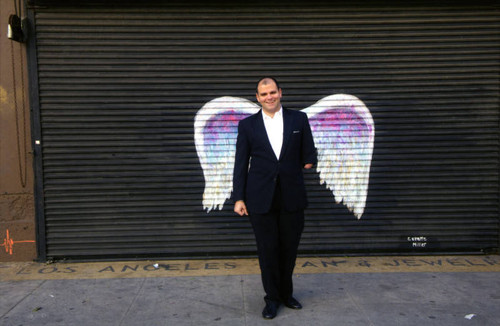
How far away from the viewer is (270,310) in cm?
359

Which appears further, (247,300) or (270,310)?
(247,300)

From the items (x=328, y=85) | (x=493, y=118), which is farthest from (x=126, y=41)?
(x=493, y=118)

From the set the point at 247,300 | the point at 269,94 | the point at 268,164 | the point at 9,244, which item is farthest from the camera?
the point at 9,244

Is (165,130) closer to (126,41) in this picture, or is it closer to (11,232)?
(126,41)

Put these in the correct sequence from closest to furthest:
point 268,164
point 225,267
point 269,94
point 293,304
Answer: point 269,94 → point 268,164 → point 293,304 → point 225,267

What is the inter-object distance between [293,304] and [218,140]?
2.21 meters

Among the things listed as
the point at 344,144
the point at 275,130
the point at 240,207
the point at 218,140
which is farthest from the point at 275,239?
the point at 344,144

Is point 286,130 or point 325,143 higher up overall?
point 286,130

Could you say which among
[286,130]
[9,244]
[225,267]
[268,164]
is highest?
[286,130]

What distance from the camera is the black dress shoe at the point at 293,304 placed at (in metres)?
3.75

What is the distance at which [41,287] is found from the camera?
14.4ft

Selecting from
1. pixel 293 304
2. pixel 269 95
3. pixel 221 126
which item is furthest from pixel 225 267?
pixel 269 95

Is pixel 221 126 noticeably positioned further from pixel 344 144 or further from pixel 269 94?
pixel 269 94

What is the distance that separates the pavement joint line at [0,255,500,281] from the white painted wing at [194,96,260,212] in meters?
0.76
